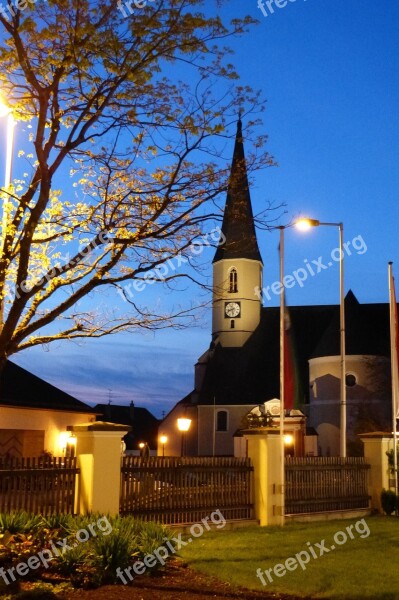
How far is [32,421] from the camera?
2772cm

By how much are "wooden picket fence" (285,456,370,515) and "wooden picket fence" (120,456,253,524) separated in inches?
54.2

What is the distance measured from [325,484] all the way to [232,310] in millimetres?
52567

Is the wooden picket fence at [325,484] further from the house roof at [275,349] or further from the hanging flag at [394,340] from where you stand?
the house roof at [275,349]

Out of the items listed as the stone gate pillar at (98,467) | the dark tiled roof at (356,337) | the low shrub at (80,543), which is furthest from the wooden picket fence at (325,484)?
the dark tiled roof at (356,337)

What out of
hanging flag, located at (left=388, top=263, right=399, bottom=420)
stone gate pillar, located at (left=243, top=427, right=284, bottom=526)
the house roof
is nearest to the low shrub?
stone gate pillar, located at (left=243, top=427, right=284, bottom=526)

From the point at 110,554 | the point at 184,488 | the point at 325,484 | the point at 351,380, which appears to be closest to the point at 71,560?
the point at 110,554

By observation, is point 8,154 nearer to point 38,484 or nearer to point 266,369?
point 38,484

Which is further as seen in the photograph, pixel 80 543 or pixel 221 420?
pixel 221 420

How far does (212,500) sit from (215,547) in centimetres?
284

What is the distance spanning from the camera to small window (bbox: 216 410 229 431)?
61.9 m

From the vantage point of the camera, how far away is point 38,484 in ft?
40.8

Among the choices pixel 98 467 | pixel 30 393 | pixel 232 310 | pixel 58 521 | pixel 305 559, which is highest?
pixel 232 310

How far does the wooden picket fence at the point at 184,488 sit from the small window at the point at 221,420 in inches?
1820

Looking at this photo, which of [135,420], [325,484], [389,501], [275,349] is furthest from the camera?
[135,420]
